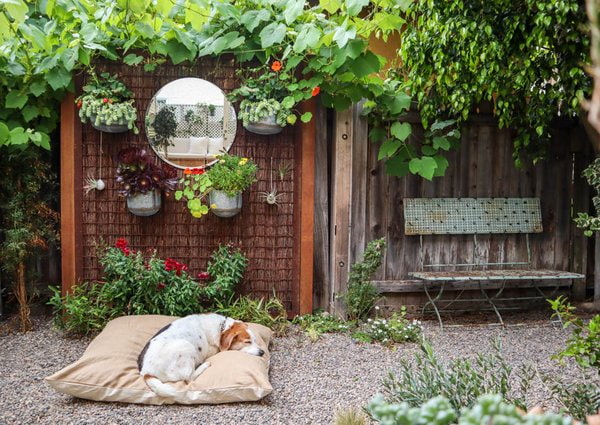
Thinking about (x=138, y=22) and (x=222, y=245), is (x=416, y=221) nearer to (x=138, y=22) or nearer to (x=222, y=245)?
(x=222, y=245)

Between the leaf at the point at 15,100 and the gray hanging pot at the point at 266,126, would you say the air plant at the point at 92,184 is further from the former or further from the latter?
the gray hanging pot at the point at 266,126

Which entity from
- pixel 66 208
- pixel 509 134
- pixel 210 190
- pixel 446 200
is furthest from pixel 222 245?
pixel 509 134

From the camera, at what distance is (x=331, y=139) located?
479cm

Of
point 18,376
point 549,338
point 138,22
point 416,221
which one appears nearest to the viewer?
point 18,376

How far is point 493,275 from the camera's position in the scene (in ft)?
14.9

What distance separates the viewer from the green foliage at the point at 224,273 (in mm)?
4348

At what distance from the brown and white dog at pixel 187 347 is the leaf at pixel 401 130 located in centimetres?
190

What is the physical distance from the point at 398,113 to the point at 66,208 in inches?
108

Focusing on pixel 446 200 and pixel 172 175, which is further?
pixel 446 200

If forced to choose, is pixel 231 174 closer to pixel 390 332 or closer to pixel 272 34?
pixel 272 34

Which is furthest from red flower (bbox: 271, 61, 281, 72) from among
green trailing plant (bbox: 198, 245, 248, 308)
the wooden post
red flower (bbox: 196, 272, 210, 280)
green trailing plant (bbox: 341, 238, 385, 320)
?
red flower (bbox: 196, 272, 210, 280)

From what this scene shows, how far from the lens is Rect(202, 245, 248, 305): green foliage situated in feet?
14.3

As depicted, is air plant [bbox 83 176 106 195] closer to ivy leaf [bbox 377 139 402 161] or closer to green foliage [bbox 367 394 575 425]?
ivy leaf [bbox 377 139 402 161]

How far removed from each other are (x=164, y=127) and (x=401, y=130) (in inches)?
74.6
